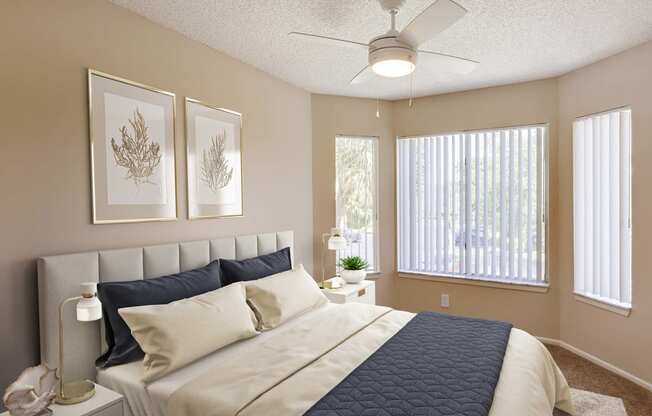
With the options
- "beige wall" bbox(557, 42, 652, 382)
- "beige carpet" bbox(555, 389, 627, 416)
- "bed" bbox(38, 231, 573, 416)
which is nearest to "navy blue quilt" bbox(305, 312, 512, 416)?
"bed" bbox(38, 231, 573, 416)

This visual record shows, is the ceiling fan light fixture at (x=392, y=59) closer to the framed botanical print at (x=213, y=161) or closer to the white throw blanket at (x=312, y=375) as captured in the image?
the framed botanical print at (x=213, y=161)

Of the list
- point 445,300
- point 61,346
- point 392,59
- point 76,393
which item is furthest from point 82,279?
point 445,300

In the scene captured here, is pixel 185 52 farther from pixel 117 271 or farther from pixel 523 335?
pixel 523 335

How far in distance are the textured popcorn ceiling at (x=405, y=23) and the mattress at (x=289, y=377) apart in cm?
196

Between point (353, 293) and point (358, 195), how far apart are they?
1248mm

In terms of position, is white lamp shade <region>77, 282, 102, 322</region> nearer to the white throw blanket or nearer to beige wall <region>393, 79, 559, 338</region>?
the white throw blanket

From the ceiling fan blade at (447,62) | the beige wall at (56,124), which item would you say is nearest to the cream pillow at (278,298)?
the beige wall at (56,124)

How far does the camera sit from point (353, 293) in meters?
3.62

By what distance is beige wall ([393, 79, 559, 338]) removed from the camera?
381 cm

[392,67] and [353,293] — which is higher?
[392,67]

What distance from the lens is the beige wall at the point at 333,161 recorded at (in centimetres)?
417

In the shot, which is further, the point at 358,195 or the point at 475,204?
the point at 358,195

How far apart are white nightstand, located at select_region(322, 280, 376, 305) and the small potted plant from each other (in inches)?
2.3

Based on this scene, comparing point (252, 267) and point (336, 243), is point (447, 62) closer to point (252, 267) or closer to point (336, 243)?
point (252, 267)
